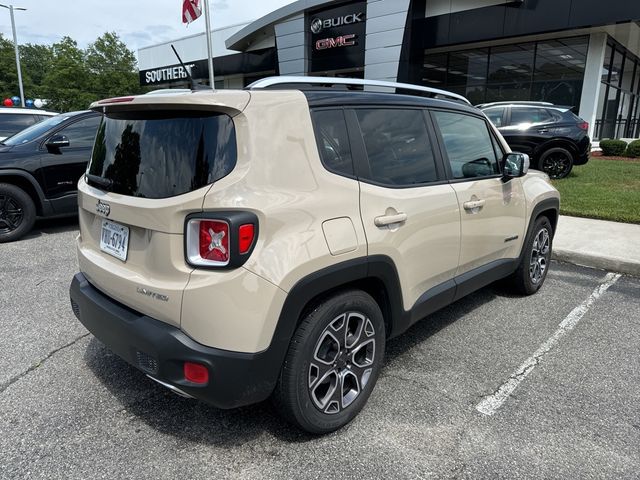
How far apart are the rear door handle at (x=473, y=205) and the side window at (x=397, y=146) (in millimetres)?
351

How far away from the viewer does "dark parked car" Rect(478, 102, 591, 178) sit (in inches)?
425

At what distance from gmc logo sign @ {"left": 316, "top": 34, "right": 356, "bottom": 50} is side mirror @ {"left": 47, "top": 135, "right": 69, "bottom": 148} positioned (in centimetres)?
1514

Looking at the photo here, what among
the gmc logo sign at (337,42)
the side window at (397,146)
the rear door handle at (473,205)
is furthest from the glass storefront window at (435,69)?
the side window at (397,146)

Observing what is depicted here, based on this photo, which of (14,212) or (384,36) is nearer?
(14,212)

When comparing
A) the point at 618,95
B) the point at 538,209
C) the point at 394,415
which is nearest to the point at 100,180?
the point at 394,415

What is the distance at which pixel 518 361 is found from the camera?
130 inches

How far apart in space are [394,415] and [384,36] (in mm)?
17895

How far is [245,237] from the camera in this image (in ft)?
6.59

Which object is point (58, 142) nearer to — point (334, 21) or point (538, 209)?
point (538, 209)

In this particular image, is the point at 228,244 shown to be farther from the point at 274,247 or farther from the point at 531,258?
the point at 531,258

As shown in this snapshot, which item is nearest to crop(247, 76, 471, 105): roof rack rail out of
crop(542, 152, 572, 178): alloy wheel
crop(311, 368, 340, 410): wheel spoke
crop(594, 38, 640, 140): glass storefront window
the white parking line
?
crop(311, 368, 340, 410): wheel spoke

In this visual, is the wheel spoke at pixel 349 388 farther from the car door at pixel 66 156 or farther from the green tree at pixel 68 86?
the green tree at pixel 68 86

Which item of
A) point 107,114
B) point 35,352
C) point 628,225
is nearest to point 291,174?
point 107,114

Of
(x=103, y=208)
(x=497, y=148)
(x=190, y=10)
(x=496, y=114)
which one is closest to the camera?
(x=103, y=208)
